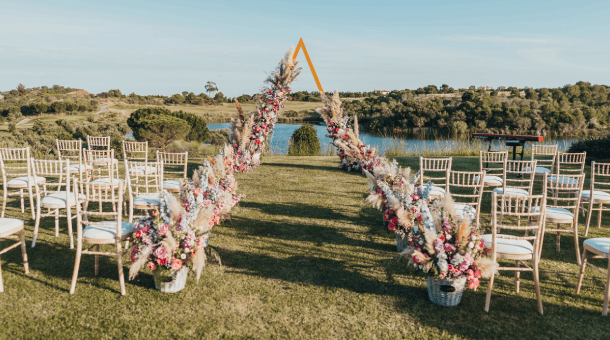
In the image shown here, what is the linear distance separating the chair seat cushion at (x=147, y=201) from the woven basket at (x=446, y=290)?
3.81 meters

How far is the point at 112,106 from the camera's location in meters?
35.8

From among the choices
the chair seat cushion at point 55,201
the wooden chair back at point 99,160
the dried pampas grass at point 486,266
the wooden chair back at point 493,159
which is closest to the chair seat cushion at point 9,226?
the chair seat cushion at point 55,201

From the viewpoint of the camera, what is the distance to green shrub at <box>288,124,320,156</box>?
16.2 metres

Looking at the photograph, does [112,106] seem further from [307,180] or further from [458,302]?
[458,302]

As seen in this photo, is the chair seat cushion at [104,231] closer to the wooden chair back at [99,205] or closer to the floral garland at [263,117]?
the wooden chair back at [99,205]

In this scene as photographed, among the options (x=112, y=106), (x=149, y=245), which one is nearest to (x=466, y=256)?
(x=149, y=245)

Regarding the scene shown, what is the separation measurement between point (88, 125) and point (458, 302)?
2355cm

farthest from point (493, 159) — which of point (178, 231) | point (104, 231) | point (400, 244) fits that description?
point (104, 231)

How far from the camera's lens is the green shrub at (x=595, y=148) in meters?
13.7

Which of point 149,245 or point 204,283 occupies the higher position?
point 149,245

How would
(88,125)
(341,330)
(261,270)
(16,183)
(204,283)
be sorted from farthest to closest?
(88,125) < (16,183) < (261,270) < (204,283) < (341,330)

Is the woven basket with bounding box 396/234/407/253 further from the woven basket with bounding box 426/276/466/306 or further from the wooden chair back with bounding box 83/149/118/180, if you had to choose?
the wooden chair back with bounding box 83/149/118/180

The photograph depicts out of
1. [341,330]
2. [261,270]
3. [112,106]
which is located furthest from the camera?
[112,106]

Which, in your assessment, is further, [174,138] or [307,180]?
[174,138]
